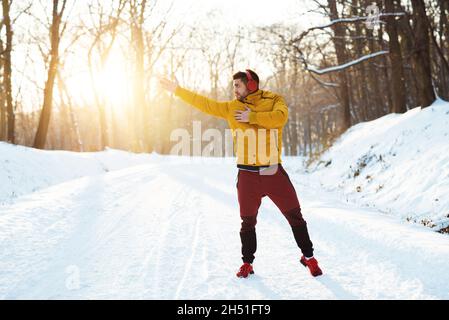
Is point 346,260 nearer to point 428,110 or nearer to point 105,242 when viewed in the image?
point 105,242

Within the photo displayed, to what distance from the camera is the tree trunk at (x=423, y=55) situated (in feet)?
35.4

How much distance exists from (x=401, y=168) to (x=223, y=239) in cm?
530

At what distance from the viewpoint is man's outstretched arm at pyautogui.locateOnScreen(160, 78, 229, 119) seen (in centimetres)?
433

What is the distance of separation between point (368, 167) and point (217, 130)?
4716 centimetres

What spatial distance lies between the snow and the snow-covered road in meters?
0.02

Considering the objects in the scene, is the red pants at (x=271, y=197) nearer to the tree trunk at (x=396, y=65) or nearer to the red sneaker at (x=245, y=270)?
the red sneaker at (x=245, y=270)

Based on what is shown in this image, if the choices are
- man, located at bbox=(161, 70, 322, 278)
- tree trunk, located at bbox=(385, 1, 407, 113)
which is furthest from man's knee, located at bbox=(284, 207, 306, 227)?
tree trunk, located at bbox=(385, 1, 407, 113)

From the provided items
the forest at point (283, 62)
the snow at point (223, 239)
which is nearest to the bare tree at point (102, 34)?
the forest at point (283, 62)

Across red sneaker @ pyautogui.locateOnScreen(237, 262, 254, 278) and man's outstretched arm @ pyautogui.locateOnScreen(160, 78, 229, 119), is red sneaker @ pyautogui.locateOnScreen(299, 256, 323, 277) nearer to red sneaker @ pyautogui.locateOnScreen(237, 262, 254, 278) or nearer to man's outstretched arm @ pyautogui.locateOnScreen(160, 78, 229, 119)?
red sneaker @ pyautogui.locateOnScreen(237, 262, 254, 278)

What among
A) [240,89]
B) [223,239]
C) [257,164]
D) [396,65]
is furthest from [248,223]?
[396,65]

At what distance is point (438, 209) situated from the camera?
6242 millimetres

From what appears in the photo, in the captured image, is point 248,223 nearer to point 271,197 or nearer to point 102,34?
point 271,197

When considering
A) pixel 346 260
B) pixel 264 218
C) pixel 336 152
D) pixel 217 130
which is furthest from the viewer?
pixel 217 130

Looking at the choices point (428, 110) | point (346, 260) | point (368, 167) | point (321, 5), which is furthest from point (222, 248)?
point (321, 5)
